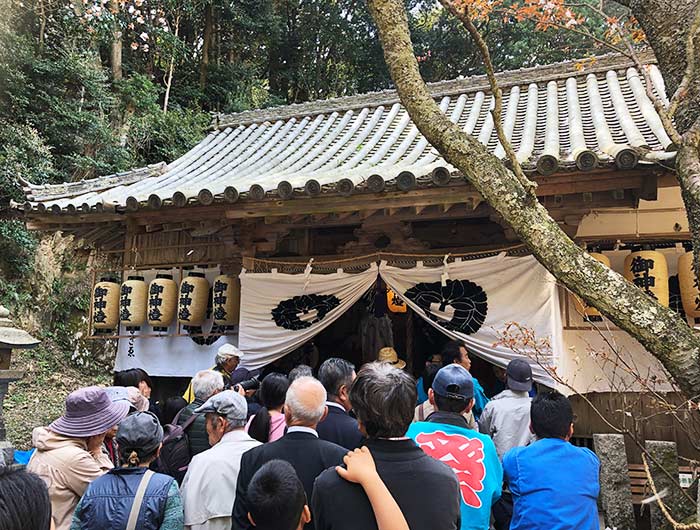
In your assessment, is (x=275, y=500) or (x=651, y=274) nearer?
(x=275, y=500)

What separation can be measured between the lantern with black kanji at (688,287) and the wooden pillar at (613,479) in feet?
6.05

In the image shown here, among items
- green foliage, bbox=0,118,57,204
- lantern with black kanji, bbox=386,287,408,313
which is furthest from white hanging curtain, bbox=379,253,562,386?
green foliage, bbox=0,118,57,204

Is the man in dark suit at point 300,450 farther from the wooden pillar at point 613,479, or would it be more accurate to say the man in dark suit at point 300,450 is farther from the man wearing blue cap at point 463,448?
the wooden pillar at point 613,479

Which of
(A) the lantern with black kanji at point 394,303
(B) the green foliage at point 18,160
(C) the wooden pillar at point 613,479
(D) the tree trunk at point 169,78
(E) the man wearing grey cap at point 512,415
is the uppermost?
(D) the tree trunk at point 169,78

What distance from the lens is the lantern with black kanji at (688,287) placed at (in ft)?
17.6

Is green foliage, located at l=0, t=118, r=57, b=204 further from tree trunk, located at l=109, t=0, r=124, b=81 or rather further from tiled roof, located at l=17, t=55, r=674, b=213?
tiled roof, located at l=17, t=55, r=674, b=213

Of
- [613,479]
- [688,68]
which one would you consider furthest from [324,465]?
[613,479]

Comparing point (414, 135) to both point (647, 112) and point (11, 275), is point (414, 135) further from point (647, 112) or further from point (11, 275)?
point (11, 275)

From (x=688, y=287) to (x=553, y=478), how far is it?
3.52m

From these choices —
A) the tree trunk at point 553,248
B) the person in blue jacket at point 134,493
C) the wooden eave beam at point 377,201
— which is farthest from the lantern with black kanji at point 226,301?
the tree trunk at point 553,248

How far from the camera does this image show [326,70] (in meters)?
23.3

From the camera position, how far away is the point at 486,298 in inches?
234

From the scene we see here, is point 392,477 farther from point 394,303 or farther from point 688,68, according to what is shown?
point 394,303

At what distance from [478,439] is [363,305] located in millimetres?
5195
